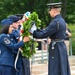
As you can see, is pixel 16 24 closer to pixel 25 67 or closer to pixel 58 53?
pixel 25 67

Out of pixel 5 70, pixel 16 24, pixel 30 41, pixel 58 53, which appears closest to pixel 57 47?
pixel 58 53

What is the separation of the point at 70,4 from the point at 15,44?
16.7 metres

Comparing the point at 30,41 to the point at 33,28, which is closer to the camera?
the point at 30,41

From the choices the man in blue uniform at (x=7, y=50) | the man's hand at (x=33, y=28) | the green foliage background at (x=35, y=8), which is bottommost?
the man in blue uniform at (x=7, y=50)

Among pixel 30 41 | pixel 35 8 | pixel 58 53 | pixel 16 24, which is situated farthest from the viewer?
pixel 35 8

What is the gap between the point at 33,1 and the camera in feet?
76.6

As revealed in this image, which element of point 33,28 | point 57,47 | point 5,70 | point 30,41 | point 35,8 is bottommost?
point 5,70

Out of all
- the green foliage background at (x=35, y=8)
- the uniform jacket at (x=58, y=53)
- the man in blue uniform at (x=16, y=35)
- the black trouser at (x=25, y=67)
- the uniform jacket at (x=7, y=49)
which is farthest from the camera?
the green foliage background at (x=35, y=8)

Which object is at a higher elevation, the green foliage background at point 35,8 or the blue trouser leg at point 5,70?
the green foliage background at point 35,8

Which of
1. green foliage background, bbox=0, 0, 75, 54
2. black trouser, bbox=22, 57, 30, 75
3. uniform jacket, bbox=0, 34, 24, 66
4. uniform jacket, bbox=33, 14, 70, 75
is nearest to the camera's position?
uniform jacket, bbox=0, 34, 24, 66

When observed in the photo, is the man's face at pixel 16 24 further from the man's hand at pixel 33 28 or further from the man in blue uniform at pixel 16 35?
the man's hand at pixel 33 28

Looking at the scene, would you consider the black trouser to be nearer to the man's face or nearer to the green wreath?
the green wreath

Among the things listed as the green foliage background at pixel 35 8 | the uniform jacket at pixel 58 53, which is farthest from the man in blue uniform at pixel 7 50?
the green foliage background at pixel 35 8

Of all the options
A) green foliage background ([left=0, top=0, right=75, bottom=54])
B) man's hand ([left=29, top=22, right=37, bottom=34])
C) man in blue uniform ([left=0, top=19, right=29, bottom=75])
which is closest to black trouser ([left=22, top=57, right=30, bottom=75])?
man in blue uniform ([left=0, top=19, right=29, bottom=75])
